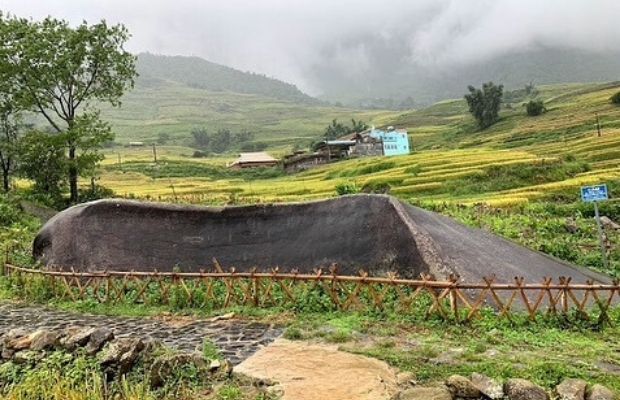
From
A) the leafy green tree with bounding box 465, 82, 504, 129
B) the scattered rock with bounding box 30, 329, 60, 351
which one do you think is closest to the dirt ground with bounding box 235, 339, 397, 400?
the scattered rock with bounding box 30, 329, 60, 351

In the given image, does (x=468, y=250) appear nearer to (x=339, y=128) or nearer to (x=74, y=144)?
(x=74, y=144)

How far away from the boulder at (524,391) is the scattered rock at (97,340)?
720 cm

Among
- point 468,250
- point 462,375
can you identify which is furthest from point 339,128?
point 462,375

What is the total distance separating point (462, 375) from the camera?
31.4ft

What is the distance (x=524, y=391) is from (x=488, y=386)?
1.79 feet

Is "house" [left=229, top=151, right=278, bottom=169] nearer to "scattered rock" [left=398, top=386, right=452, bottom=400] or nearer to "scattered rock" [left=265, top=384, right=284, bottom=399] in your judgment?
"scattered rock" [left=265, top=384, right=284, bottom=399]

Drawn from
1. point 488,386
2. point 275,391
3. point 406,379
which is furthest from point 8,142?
point 488,386

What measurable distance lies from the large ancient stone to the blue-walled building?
216 ft

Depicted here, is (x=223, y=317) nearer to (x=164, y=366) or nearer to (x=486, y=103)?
(x=164, y=366)

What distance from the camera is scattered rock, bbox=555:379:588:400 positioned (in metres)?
8.14

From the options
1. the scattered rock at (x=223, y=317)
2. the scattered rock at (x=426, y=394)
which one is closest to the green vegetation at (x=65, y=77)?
the scattered rock at (x=223, y=317)

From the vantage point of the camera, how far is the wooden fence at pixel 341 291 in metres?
12.7

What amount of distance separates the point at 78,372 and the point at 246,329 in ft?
14.4

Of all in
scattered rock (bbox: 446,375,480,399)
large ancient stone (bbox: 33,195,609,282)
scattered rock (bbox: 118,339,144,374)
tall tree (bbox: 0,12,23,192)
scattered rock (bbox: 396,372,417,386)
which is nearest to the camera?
scattered rock (bbox: 446,375,480,399)
